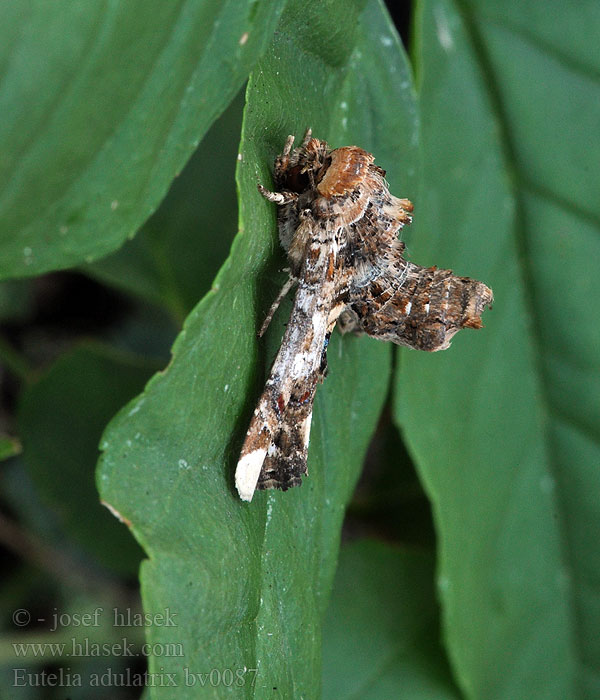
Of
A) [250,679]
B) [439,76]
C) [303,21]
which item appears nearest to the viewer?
[250,679]

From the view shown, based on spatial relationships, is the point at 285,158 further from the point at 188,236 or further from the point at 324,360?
the point at 188,236

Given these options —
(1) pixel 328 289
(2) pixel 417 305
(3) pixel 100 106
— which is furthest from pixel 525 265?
(3) pixel 100 106

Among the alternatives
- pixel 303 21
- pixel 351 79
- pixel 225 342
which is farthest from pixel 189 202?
pixel 225 342

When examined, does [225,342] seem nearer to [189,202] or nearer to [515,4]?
[189,202]

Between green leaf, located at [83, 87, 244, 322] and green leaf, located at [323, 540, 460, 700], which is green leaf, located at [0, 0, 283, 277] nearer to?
green leaf, located at [83, 87, 244, 322]

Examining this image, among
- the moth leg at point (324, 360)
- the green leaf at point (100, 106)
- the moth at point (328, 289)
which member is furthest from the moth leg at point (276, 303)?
the green leaf at point (100, 106)

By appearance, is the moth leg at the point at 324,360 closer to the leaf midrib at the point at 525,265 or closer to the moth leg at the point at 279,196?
the moth leg at the point at 279,196

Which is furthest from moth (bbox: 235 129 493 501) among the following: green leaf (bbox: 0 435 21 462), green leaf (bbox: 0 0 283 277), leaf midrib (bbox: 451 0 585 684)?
leaf midrib (bbox: 451 0 585 684)
